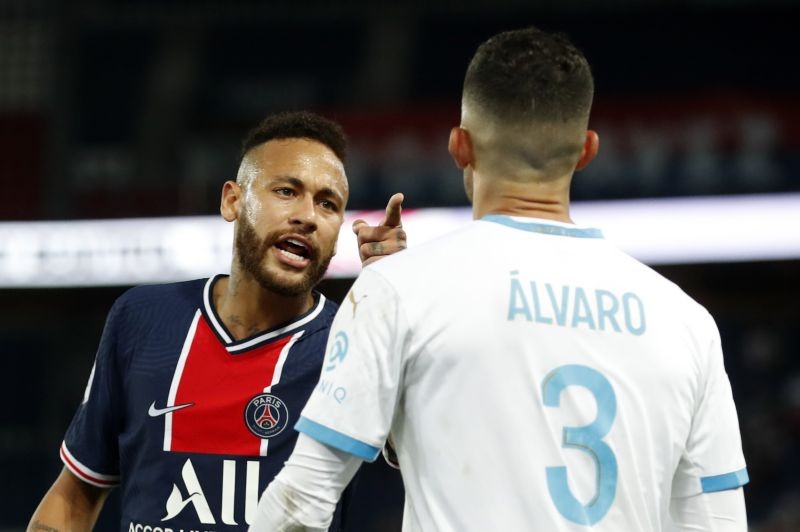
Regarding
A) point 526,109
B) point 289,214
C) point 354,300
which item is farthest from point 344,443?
point 289,214

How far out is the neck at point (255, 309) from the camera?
8.76 feet

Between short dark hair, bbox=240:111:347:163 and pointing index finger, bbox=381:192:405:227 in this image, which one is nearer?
pointing index finger, bbox=381:192:405:227

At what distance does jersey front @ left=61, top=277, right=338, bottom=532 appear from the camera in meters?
2.46

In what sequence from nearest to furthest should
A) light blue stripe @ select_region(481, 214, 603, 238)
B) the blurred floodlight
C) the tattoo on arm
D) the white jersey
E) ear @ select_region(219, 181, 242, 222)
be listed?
1. the white jersey
2. light blue stripe @ select_region(481, 214, 603, 238)
3. the tattoo on arm
4. ear @ select_region(219, 181, 242, 222)
5. the blurred floodlight

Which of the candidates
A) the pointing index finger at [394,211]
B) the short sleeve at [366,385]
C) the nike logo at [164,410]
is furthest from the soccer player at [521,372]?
the nike logo at [164,410]

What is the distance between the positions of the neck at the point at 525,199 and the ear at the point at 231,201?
106cm

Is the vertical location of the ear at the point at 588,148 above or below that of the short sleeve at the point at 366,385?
above

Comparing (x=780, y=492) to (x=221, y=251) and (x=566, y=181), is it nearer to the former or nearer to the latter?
(x=221, y=251)

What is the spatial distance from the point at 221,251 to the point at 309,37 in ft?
18.2

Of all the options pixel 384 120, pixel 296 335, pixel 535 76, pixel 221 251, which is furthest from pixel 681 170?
pixel 535 76

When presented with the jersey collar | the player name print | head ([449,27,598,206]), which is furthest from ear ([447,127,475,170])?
the jersey collar

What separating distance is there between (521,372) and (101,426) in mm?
1261

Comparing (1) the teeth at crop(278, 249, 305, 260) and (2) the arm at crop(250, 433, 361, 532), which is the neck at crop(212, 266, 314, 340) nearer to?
(1) the teeth at crop(278, 249, 305, 260)

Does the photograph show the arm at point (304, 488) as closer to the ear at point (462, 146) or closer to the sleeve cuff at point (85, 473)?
the ear at point (462, 146)
